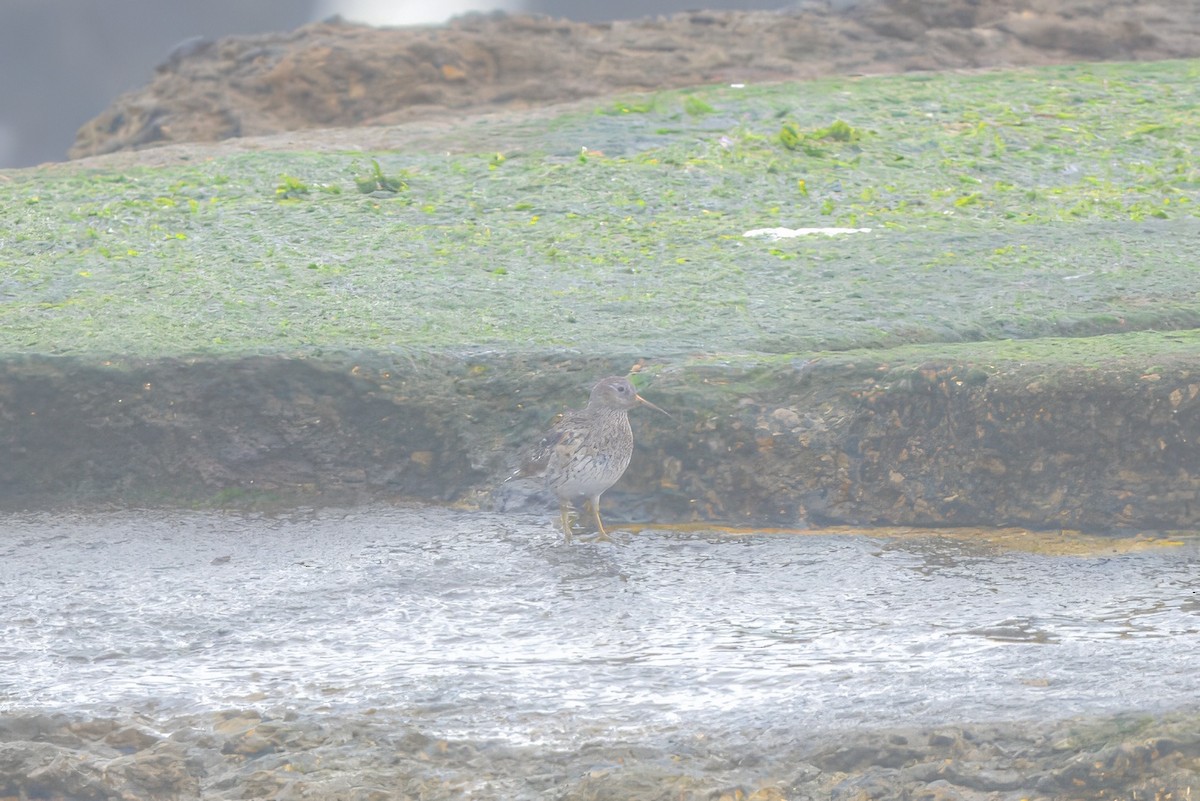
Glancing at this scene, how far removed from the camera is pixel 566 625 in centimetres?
505

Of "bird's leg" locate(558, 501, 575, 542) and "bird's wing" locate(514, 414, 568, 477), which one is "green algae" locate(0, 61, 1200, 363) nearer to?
"bird's wing" locate(514, 414, 568, 477)

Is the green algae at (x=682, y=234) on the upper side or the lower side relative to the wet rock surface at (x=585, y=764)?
upper

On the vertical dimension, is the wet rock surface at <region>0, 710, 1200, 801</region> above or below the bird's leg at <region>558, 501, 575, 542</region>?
below

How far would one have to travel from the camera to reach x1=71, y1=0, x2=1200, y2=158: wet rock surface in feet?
45.6

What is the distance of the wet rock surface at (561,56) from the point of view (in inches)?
548

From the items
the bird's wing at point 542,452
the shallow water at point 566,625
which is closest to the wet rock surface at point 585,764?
the shallow water at point 566,625

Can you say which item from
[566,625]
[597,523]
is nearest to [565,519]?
[597,523]

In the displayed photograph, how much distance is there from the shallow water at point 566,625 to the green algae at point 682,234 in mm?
992

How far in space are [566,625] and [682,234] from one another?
179 inches

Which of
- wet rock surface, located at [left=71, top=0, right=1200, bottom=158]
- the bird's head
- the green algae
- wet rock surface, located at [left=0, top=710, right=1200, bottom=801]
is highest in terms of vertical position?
wet rock surface, located at [left=71, top=0, right=1200, bottom=158]

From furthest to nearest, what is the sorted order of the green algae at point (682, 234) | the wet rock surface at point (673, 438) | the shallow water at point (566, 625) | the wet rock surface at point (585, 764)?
1. the green algae at point (682, 234)
2. the wet rock surface at point (673, 438)
3. the shallow water at point (566, 625)
4. the wet rock surface at point (585, 764)

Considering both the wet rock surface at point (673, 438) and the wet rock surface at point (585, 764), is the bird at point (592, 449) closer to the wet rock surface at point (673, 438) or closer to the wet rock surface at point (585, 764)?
the wet rock surface at point (673, 438)

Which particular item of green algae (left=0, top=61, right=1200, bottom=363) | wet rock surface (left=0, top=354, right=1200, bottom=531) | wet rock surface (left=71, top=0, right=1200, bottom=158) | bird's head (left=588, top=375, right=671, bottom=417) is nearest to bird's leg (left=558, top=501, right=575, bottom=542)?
wet rock surface (left=0, top=354, right=1200, bottom=531)

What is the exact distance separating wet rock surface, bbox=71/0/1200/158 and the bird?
7775mm
